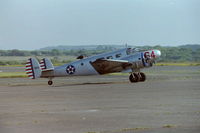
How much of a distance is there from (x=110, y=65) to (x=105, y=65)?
37 centimetres

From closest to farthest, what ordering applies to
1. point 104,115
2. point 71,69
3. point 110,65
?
point 104,115
point 110,65
point 71,69

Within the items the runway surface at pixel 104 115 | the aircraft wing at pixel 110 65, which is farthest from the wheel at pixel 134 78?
the runway surface at pixel 104 115

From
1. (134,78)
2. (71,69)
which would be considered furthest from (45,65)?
(134,78)

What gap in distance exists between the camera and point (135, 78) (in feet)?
110

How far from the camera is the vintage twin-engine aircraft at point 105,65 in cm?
3406

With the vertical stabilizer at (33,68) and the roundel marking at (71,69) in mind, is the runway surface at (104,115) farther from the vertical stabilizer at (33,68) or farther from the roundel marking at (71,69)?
the roundel marking at (71,69)

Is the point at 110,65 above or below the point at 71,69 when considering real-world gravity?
above

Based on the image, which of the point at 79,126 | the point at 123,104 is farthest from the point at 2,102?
the point at 79,126

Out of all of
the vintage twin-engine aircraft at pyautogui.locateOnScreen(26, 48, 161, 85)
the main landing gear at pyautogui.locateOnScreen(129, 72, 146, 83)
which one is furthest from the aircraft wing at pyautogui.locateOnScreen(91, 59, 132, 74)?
the main landing gear at pyautogui.locateOnScreen(129, 72, 146, 83)

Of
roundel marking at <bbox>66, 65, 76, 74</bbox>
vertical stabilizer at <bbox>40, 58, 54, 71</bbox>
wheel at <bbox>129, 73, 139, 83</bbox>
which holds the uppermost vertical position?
vertical stabilizer at <bbox>40, 58, 54, 71</bbox>

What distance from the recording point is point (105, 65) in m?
34.8

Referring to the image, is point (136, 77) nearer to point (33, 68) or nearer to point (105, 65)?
point (105, 65)

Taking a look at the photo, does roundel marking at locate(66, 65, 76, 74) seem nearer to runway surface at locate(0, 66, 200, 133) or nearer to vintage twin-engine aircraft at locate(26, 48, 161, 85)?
vintage twin-engine aircraft at locate(26, 48, 161, 85)

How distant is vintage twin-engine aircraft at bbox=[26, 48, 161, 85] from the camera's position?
3406 cm
